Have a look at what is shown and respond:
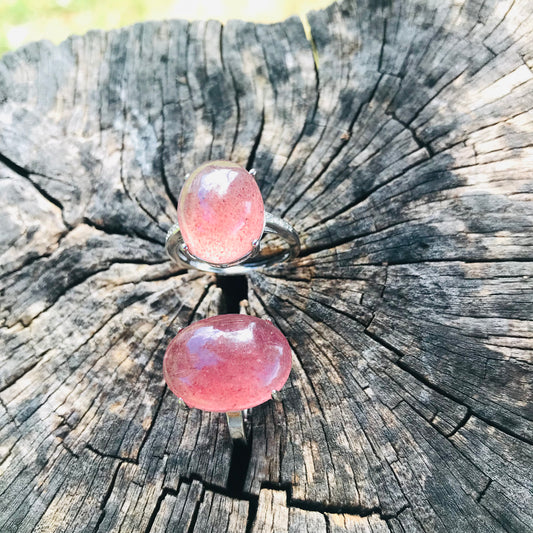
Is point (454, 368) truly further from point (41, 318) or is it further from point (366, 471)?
point (41, 318)

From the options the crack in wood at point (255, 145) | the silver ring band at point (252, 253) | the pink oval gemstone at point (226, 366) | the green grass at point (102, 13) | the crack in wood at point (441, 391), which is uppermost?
the green grass at point (102, 13)

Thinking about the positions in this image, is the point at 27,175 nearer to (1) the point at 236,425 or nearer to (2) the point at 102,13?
(1) the point at 236,425

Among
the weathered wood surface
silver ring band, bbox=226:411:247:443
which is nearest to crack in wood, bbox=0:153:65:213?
the weathered wood surface

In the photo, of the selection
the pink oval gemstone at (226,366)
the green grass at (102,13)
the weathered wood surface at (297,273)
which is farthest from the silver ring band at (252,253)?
the green grass at (102,13)

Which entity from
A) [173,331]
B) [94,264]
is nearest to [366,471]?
[173,331]

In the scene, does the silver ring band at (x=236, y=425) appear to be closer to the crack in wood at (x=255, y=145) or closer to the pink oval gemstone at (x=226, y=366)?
the pink oval gemstone at (x=226, y=366)

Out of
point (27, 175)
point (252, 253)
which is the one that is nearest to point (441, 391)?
point (252, 253)
